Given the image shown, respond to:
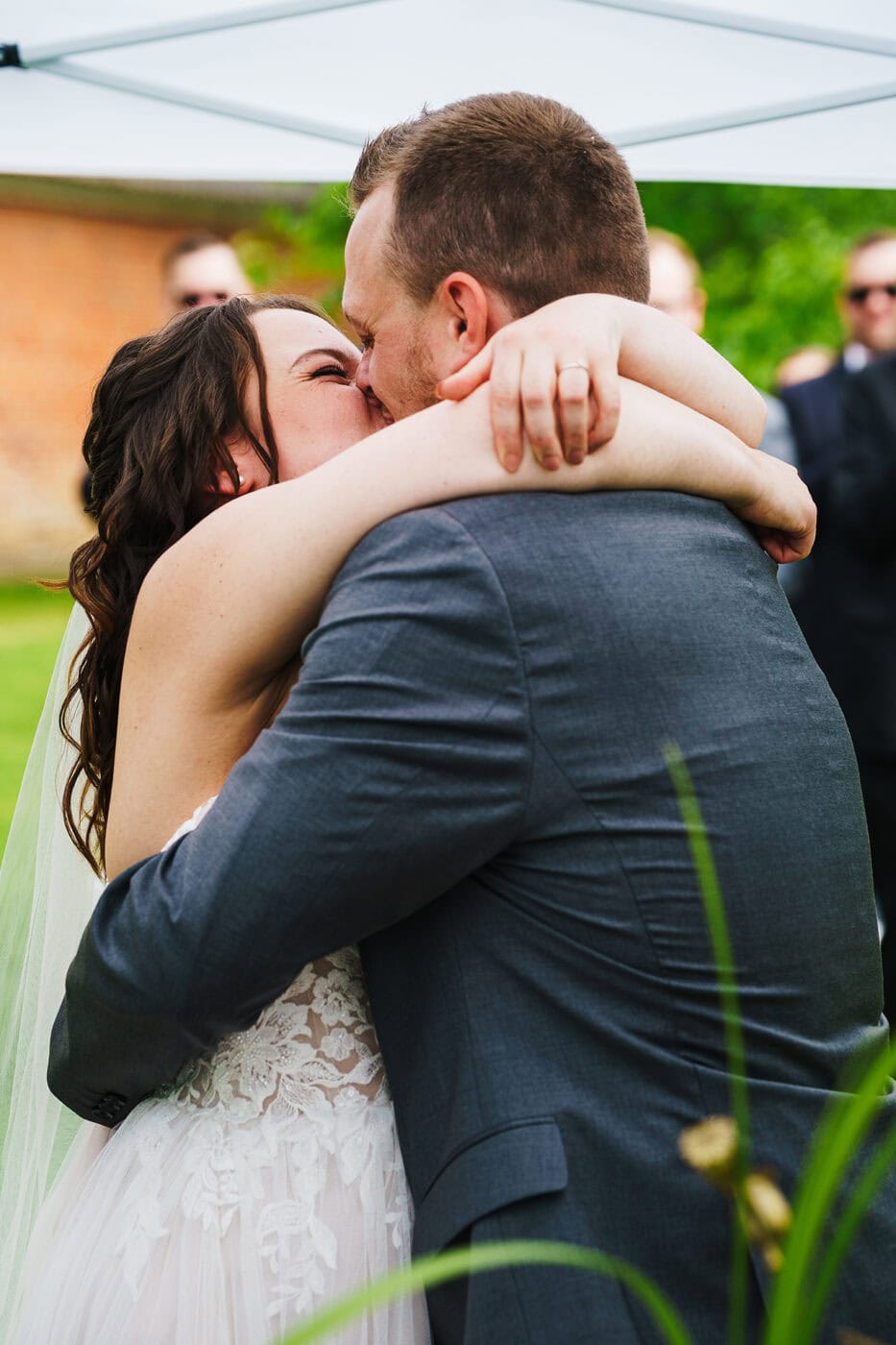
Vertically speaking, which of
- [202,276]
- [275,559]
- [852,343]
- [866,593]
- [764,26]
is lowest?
[866,593]

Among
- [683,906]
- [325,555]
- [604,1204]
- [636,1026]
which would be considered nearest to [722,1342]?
[604,1204]

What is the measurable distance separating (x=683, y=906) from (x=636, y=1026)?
15 cm

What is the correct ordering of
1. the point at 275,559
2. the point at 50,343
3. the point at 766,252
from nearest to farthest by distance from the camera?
the point at 275,559 < the point at 766,252 < the point at 50,343

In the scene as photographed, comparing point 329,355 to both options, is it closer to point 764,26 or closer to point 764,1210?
point 764,1210

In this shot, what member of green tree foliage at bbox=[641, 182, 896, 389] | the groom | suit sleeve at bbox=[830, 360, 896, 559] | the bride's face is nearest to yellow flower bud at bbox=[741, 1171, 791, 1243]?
the groom

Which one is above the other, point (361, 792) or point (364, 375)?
point (364, 375)

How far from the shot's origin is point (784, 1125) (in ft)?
5.31

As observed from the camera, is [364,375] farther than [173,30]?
No

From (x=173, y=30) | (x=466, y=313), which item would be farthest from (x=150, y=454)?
(x=173, y=30)

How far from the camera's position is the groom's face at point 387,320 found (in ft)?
6.58

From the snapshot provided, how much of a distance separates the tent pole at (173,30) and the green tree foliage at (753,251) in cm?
872

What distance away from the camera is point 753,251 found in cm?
1339

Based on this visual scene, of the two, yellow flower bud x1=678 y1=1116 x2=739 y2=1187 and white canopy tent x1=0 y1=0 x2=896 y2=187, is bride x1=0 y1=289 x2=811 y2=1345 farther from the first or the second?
white canopy tent x1=0 y1=0 x2=896 y2=187

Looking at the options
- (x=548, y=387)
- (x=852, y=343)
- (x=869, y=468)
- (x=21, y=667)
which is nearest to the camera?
(x=548, y=387)
